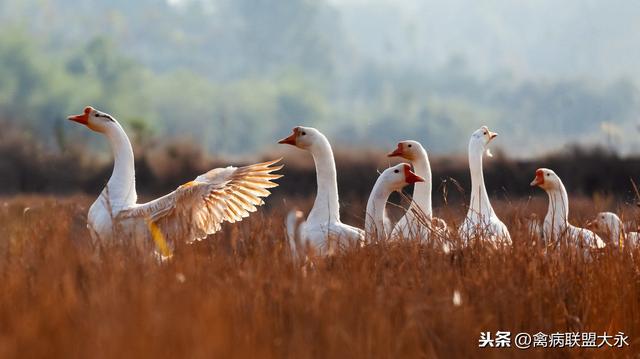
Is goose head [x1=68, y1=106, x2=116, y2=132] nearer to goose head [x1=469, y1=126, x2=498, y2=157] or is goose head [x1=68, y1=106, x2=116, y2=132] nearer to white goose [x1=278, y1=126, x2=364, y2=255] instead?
white goose [x1=278, y1=126, x2=364, y2=255]

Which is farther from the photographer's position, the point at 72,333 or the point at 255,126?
the point at 255,126

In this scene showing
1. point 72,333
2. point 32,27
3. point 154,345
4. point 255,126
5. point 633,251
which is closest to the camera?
point 154,345

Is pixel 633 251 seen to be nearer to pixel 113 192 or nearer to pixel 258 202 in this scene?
pixel 258 202

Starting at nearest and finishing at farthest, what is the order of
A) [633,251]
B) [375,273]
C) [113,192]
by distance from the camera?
[375,273] → [633,251] → [113,192]

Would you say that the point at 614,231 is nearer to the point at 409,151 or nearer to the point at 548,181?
the point at 548,181

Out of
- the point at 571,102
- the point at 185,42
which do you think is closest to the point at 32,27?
the point at 185,42

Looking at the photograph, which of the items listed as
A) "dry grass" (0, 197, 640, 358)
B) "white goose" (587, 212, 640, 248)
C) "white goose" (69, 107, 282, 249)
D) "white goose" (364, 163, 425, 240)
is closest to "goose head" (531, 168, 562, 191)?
"white goose" (587, 212, 640, 248)

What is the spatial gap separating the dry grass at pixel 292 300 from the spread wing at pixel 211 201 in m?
1.03

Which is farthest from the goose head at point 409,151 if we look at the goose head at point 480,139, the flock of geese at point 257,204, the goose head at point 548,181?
the goose head at point 548,181

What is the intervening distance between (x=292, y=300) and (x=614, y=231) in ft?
16.2

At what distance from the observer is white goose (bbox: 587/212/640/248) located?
5887 millimetres

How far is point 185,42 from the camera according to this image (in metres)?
75.0

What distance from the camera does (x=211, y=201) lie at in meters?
7.25

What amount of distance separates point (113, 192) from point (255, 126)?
4467 centimetres
